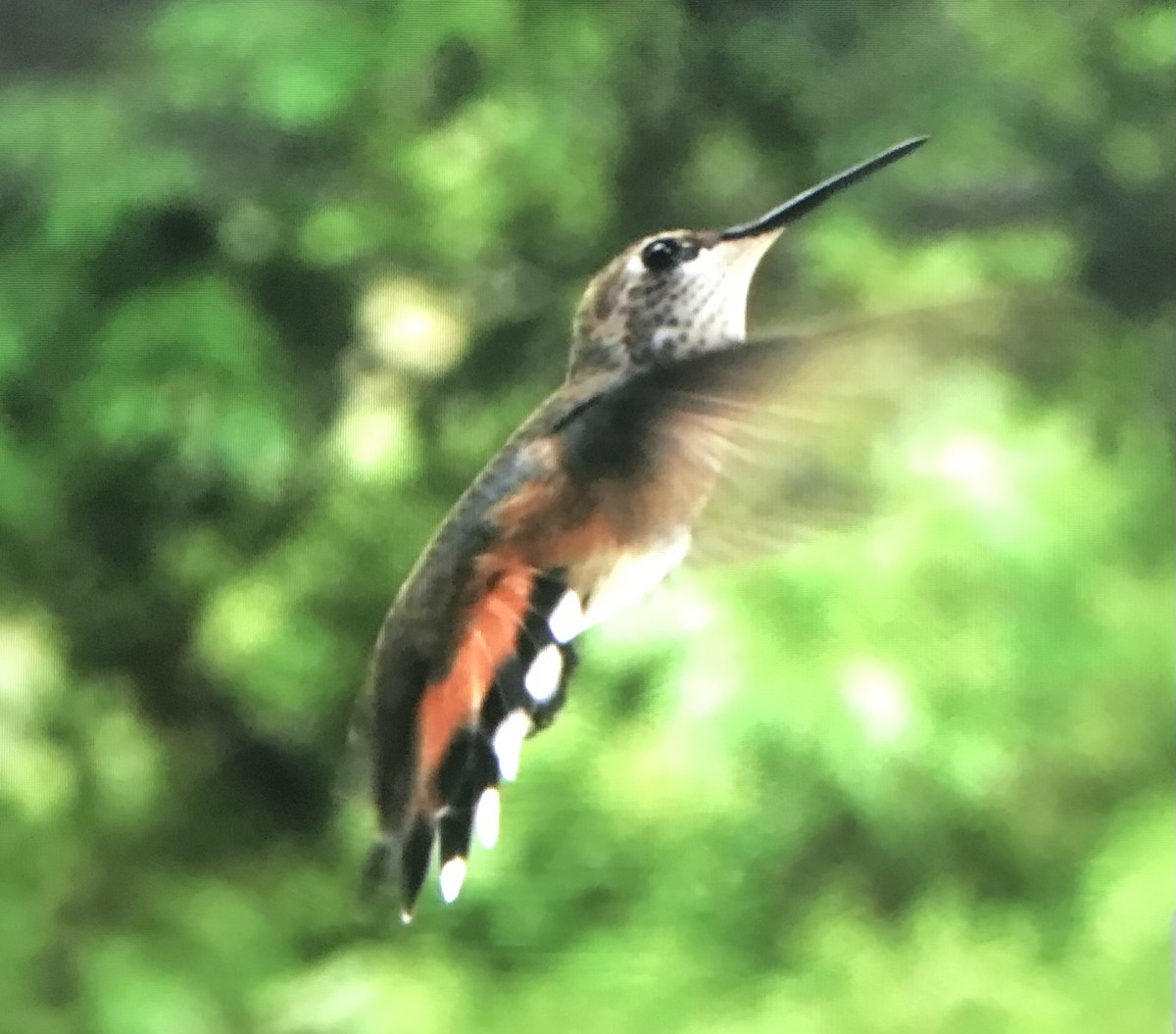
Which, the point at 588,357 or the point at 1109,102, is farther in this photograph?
the point at 1109,102

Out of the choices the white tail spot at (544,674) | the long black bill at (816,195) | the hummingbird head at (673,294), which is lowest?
the white tail spot at (544,674)

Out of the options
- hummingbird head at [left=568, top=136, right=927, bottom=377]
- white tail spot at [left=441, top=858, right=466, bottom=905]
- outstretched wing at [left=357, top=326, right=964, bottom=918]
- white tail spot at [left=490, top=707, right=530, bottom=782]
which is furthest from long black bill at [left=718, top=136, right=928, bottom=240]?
white tail spot at [left=441, top=858, right=466, bottom=905]

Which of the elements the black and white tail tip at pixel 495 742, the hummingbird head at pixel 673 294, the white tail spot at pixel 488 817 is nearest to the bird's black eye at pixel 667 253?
the hummingbird head at pixel 673 294

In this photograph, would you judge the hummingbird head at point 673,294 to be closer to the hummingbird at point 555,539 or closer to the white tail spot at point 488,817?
the hummingbird at point 555,539

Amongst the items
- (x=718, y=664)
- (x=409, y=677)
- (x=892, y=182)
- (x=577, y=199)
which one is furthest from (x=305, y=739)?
(x=892, y=182)

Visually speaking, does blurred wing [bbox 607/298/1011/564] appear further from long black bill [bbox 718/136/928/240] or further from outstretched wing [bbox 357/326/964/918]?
long black bill [bbox 718/136/928/240]

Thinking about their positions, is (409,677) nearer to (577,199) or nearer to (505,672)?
(505,672)
